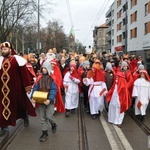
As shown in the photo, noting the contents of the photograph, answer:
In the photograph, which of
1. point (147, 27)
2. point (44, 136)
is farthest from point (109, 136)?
point (147, 27)

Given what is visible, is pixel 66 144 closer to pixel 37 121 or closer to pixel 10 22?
pixel 37 121

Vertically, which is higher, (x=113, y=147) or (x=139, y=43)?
(x=139, y=43)

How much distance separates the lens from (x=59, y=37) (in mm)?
69688

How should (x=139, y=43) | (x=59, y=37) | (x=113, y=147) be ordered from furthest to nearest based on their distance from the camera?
(x=59, y=37) < (x=139, y=43) < (x=113, y=147)

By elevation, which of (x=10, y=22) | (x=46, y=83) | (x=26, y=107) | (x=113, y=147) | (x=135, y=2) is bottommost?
(x=113, y=147)

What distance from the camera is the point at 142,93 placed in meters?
8.16

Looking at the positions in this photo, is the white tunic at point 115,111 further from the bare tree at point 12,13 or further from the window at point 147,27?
the window at point 147,27

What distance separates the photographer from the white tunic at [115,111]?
304 inches

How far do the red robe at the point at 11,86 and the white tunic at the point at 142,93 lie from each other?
318 cm

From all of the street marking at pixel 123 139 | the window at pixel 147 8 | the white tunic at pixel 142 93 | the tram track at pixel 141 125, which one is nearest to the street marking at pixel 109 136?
the street marking at pixel 123 139

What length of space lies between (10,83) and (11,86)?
0.07m

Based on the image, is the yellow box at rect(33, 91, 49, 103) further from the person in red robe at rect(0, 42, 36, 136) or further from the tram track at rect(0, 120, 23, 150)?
the tram track at rect(0, 120, 23, 150)

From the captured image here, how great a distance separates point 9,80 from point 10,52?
2.01 ft

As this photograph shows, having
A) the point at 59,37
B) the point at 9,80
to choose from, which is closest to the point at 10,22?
the point at 9,80
